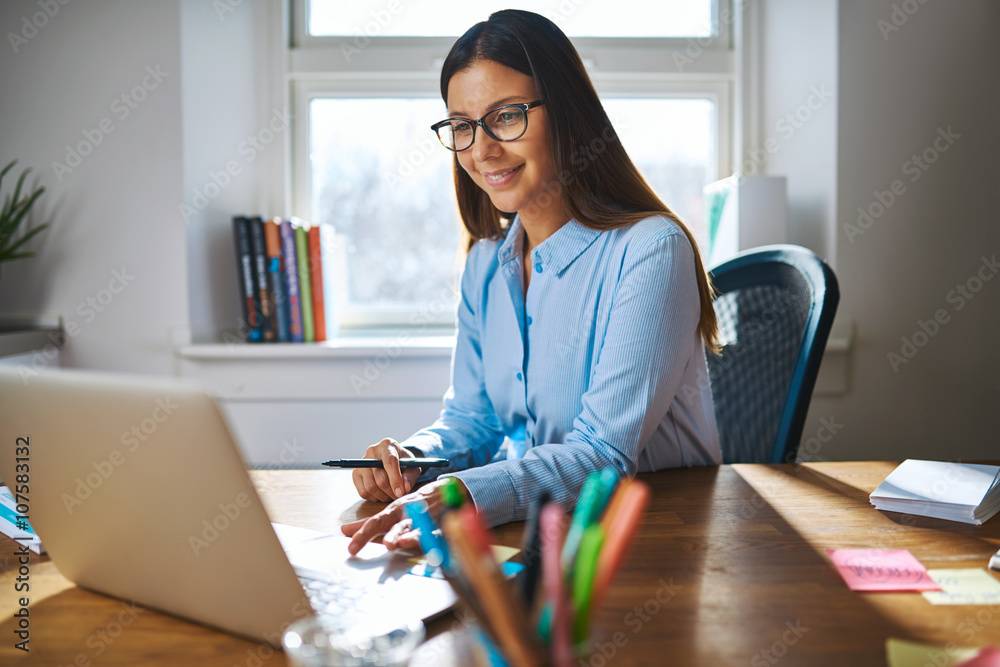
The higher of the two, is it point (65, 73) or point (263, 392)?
point (65, 73)

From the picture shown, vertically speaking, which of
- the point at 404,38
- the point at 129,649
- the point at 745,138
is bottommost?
the point at 129,649

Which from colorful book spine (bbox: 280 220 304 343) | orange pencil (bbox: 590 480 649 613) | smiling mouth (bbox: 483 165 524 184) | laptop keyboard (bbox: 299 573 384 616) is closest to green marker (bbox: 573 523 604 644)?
orange pencil (bbox: 590 480 649 613)

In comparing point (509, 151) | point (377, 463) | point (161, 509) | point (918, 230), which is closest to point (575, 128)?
point (509, 151)

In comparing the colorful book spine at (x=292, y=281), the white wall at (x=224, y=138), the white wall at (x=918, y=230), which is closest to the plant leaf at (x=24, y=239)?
the white wall at (x=224, y=138)

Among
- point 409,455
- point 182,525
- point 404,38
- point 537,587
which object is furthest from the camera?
point 404,38

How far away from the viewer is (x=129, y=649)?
1.89 feet

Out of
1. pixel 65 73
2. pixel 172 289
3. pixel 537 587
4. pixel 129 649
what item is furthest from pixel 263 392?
pixel 537 587

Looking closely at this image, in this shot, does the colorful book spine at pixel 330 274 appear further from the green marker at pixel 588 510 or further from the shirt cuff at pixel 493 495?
the green marker at pixel 588 510

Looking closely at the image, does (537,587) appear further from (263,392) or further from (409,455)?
(263,392)

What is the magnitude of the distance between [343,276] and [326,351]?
1.27 feet

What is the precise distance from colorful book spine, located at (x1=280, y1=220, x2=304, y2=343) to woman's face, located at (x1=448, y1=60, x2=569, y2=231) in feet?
3.16

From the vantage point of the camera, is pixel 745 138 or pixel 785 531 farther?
pixel 745 138

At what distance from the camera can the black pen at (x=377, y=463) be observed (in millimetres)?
972

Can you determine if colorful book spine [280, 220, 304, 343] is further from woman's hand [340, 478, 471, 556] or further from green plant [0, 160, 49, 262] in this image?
woman's hand [340, 478, 471, 556]
